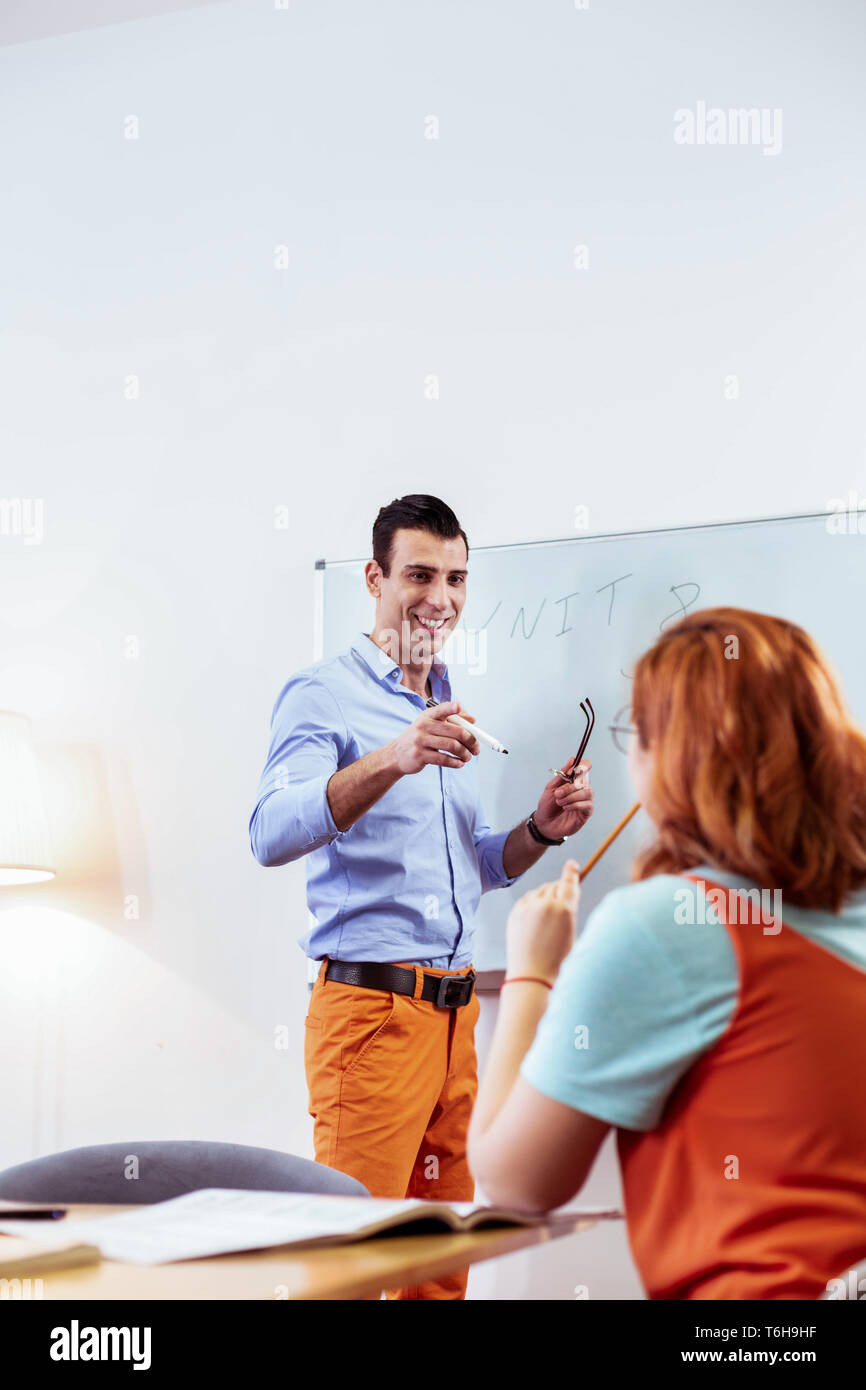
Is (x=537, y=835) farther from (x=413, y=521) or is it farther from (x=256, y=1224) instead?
(x=256, y=1224)

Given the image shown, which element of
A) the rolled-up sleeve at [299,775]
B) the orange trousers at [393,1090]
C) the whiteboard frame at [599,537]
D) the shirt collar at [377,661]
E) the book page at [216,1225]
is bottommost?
the orange trousers at [393,1090]

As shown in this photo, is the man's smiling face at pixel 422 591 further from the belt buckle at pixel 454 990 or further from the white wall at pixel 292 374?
the belt buckle at pixel 454 990

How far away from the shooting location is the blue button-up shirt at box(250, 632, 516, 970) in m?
2.04

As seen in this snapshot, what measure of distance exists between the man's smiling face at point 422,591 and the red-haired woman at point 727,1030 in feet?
4.29

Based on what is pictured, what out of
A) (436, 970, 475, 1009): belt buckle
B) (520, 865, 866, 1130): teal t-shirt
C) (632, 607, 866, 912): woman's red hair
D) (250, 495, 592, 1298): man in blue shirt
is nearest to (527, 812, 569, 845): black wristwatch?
(250, 495, 592, 1298): man in blue shirt

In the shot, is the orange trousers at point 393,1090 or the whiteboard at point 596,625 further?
the whiteboard at point 596,625

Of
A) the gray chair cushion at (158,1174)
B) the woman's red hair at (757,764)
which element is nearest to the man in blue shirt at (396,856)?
the gray chair cushion at (158,1174)

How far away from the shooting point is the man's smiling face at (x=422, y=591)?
227cm

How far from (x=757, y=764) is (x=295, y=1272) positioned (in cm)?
51

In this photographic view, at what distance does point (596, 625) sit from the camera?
2426mm

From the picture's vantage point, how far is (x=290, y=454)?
277 cm

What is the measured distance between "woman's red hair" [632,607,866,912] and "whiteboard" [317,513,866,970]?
1.30 m

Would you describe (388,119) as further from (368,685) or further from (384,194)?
(368,685)

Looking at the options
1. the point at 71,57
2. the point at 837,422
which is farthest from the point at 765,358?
the point at 71,57
